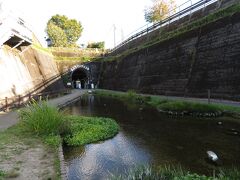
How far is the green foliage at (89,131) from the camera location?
1116 cm

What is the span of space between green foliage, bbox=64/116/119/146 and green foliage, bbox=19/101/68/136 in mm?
602

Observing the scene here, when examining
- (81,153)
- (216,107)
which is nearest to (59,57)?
(216,107)

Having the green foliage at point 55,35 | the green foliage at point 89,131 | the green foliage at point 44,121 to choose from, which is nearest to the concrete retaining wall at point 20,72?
the green foliage at point 89,131

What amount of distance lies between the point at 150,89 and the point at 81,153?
22.0 metres

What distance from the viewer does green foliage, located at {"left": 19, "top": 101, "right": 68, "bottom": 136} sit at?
1115 cm

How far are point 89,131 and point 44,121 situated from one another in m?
2.06

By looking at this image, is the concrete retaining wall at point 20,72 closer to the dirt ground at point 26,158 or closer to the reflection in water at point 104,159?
the dirt ground at point 26,158

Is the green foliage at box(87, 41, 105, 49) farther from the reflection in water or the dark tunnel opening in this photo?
the reflection in water

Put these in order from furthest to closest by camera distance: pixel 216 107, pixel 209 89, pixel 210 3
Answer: pixel 210 3 < pixel 209 89 < pixel 216 107

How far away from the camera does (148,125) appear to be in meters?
14.7

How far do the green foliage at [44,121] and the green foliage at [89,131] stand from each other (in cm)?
60

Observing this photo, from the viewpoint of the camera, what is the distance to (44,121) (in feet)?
36.9

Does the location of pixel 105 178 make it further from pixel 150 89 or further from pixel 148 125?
pixel 150 89

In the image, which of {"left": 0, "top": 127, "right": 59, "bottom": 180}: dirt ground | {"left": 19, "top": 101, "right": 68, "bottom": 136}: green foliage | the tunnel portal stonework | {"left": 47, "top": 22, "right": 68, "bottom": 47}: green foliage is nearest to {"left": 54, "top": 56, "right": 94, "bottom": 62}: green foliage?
{"left": 47, "top": 22, "right": 68, "bottom": 47}: green foliage
